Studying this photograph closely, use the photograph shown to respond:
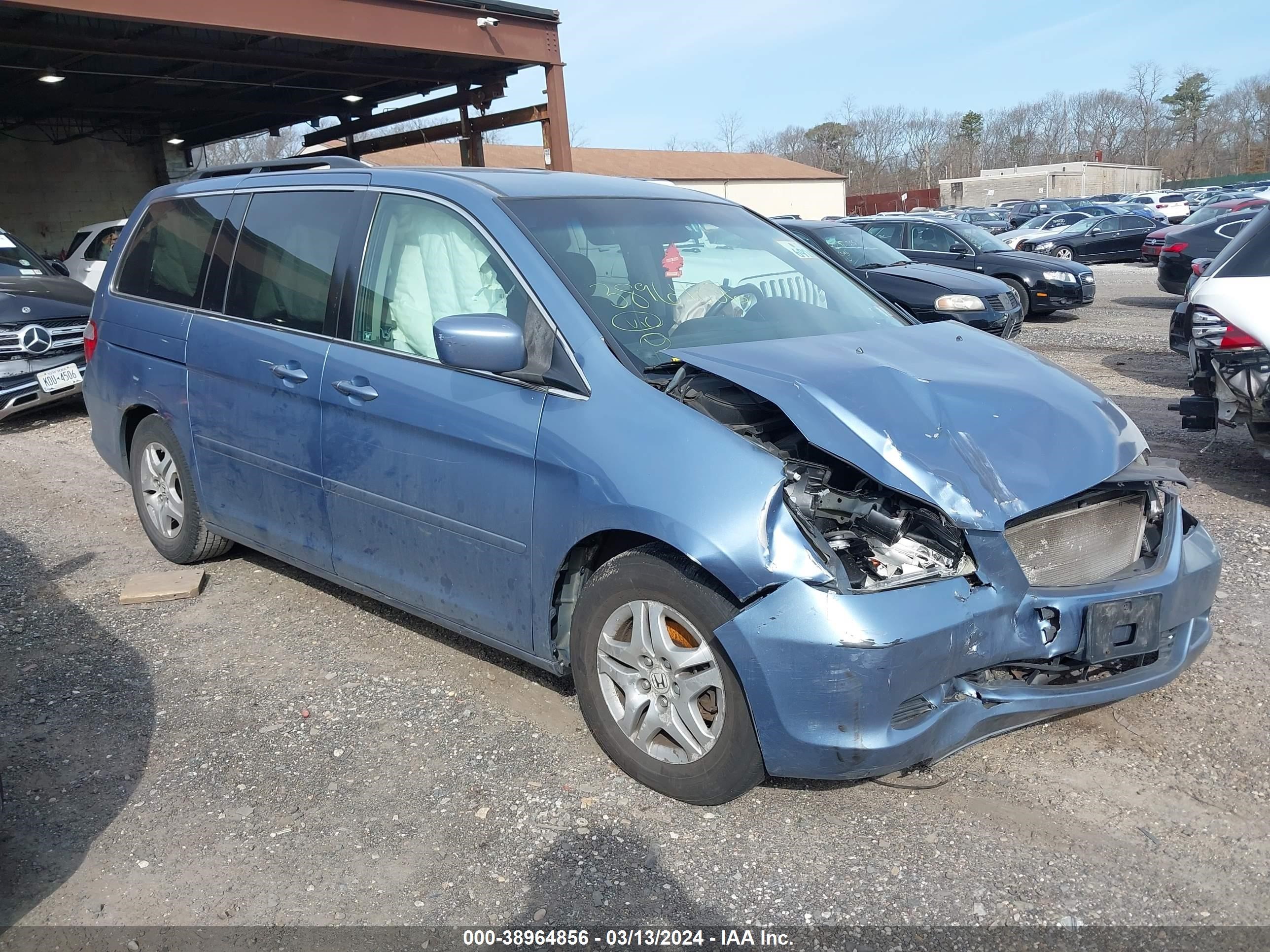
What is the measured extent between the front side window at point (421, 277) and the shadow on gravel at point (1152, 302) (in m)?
14.8

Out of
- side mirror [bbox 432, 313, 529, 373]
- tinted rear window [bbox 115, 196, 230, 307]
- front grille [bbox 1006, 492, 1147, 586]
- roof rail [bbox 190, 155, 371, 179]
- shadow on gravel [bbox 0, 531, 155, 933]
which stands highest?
roof rail [bbox 190, 155, 371, 179]

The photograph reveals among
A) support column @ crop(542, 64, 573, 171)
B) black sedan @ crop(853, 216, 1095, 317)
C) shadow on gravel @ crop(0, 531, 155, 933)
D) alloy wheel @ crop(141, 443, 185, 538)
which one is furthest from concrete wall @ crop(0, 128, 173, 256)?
shadow on gravel @ crop(0, 531, 155, 933)

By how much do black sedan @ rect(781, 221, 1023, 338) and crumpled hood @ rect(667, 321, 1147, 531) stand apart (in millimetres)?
6971

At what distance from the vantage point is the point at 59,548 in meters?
5.90

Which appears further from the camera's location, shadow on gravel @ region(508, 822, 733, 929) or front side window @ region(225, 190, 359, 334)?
front side window @ region(225, 190, 359, 334)

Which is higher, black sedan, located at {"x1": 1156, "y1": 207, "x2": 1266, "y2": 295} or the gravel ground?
black sedan, located at {"x1": 1156, "y1": 207, "x2": 1266, "y2": 295}

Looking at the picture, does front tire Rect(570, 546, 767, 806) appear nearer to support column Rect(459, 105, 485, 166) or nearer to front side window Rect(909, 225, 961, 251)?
front side window Rect(909, 225, 961, 251)

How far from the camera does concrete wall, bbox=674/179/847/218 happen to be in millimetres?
49781

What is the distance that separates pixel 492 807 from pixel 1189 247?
14328mm

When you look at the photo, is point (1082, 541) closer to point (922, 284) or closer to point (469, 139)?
point (922, 284)

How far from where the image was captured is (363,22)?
12969mm

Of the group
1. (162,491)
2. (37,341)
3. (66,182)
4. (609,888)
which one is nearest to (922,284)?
(162,491)

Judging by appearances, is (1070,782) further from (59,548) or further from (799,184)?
(799,184)

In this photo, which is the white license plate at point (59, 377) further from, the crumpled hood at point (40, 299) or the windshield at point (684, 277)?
the windshield at point (684, 277)
